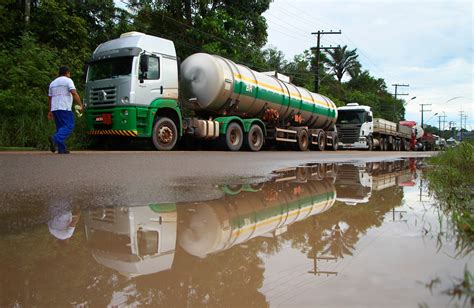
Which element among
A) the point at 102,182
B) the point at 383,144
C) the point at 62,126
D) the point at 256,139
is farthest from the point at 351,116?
the point at 102,182

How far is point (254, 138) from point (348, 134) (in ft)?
38.8

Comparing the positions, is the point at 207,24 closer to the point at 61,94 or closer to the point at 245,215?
the point at 61,94

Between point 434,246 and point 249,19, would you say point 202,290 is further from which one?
point 249,19

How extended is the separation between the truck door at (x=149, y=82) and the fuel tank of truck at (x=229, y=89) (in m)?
2.09

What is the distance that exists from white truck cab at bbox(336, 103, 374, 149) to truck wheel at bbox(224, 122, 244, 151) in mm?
12530

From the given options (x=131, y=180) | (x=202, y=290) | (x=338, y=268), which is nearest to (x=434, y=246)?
(x=338, y=268)

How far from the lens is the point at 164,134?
43.0 ft

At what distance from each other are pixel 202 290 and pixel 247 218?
1.40m

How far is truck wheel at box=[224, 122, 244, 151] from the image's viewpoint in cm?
1534

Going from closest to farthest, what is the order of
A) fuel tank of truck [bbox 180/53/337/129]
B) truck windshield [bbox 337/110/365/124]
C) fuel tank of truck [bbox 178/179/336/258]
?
fuel tank of truck [bbox 178/179/336/258] → fuel tank of truck [bbox 180/53/337/129] → truck windshield [bbox 337/110/365/124]

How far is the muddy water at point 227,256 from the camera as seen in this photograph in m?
1.65

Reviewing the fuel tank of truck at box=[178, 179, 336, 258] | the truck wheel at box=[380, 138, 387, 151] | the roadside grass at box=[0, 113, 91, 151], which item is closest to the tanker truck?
the roadside grass at box=[0, 113, 91, 151]

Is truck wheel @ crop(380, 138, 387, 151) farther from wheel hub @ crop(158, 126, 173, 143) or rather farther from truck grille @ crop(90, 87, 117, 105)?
truck grille @ crop(90, 87, 117, 105)

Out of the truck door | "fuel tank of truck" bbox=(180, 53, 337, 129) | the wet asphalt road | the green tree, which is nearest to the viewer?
the wet asphalt road
